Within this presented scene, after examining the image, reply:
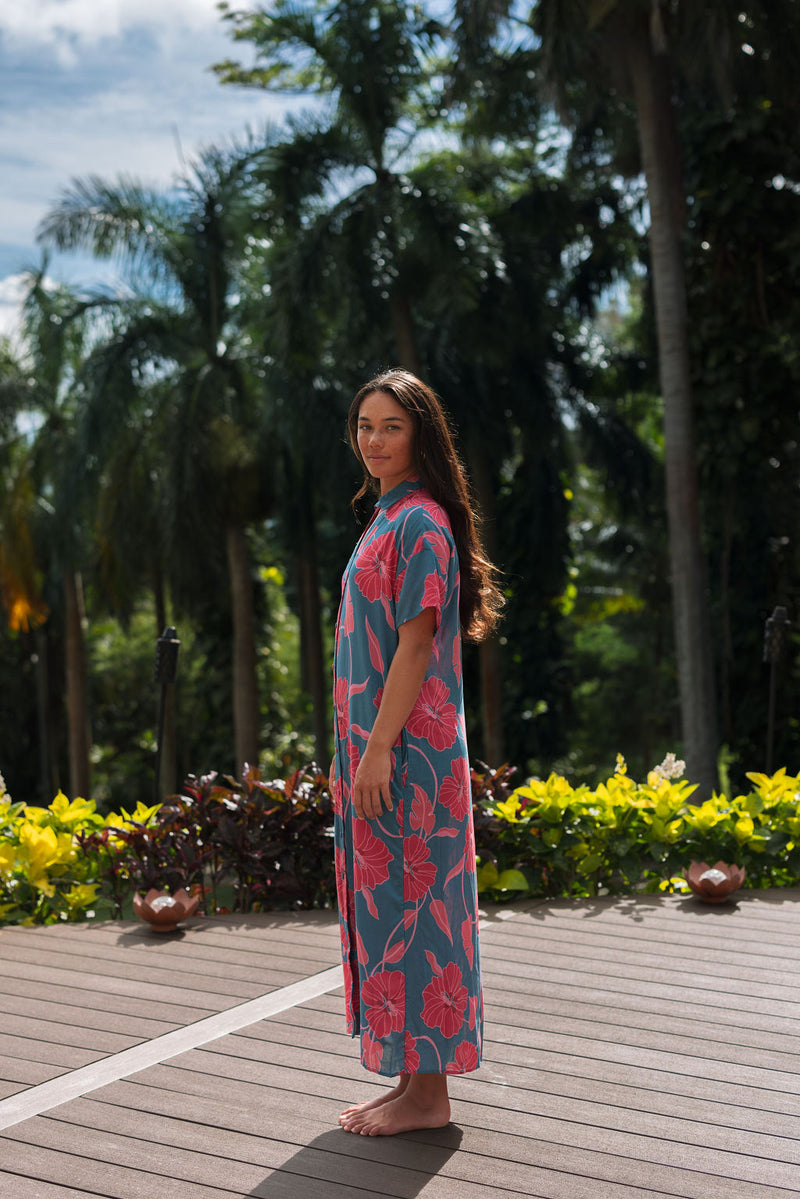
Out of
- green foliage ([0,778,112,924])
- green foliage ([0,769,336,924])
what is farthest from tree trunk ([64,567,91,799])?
green foliage ([0,778,112,924])

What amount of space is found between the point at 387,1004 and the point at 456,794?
1.47 feet

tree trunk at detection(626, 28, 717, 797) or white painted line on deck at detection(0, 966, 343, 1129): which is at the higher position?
tree trunk at detection(626, 28, 717, 797)

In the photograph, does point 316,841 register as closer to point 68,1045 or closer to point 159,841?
point 159,841

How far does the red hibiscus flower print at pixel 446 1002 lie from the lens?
236cm

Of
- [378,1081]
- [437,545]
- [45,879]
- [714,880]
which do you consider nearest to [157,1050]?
[378,1081]

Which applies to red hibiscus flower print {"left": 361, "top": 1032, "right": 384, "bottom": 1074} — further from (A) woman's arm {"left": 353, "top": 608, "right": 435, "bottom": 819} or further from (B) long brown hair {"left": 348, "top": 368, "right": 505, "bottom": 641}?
(B) long brown hair {"left": 348, "top": 368, "right": 505, "bottom": 641}

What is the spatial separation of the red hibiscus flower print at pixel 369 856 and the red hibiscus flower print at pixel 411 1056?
0.31m

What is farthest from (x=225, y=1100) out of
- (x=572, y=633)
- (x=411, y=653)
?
(x=572, y=633)

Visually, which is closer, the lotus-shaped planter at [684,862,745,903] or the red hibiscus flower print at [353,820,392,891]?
the red hibiscus flower print at [353,820,392,891]

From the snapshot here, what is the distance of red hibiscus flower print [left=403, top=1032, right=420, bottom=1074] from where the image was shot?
2336 millimetres

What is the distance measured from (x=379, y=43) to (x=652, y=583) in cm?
978

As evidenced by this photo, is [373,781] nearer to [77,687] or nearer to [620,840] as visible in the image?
[620,840]

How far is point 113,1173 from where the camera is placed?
2.22m

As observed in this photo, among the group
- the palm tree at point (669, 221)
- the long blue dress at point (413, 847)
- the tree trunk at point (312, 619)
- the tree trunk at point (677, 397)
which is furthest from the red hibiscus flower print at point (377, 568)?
the tree trunk at point (312, 619)
